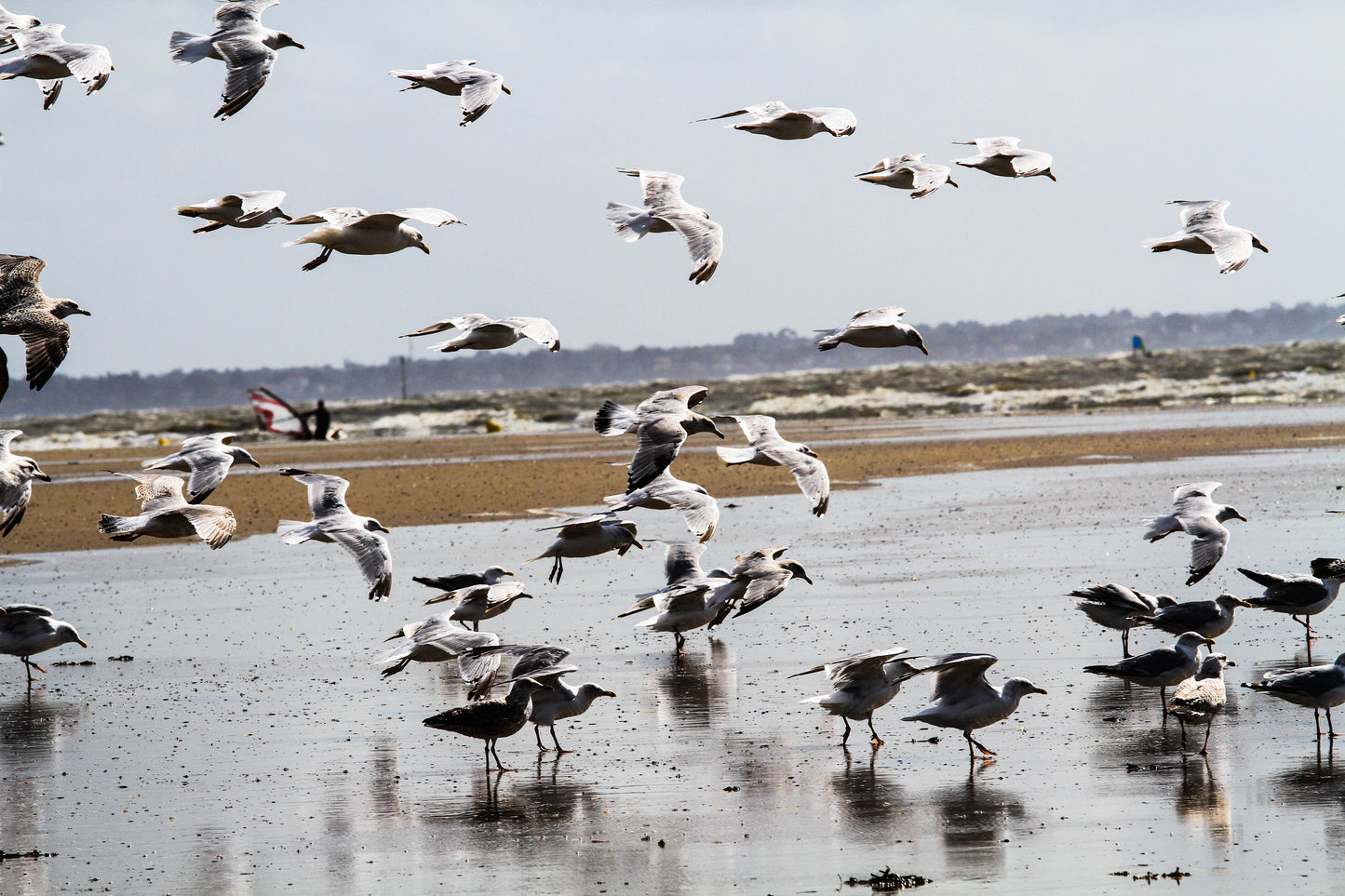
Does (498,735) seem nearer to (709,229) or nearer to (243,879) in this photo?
(243,879)

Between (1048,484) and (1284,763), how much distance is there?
54.5 ft

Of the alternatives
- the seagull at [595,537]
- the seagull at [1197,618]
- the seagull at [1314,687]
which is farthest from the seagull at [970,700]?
the seagull at [595,537]

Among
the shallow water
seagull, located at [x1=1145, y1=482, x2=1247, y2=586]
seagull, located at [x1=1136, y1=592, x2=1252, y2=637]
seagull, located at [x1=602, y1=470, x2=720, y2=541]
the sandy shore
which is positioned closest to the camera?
the shallow water

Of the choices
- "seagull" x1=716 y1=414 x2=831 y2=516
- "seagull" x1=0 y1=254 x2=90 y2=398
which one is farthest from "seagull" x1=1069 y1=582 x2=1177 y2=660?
"seagull" x1=0 y1=254 x2=90 y2=398

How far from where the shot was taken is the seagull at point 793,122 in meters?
11.4

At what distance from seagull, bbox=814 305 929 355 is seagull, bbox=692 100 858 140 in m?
1.55

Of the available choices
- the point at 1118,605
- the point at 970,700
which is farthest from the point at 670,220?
the point at 1118,605

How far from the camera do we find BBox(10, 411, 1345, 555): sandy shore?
81.6 feet

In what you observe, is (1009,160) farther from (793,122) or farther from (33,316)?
(33,316)

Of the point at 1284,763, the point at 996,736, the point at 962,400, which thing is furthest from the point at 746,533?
the point at 962,400

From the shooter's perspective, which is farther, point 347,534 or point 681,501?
point 681,501

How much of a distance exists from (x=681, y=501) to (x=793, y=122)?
3275 millimetres

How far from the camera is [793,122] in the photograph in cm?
1148

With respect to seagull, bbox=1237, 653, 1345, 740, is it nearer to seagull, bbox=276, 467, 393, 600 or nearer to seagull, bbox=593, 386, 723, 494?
seagull, bbox=593, 386, 723, 494
